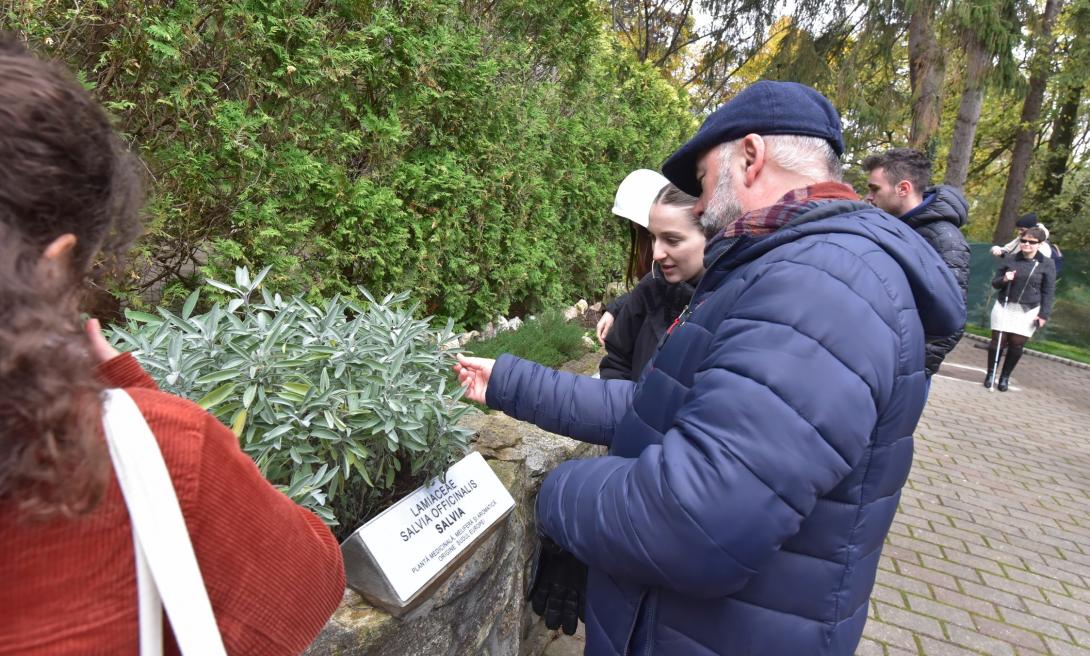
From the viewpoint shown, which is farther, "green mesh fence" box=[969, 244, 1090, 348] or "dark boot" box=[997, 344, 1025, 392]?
"green mesh fence" box=[969, 244, 1090, 348]

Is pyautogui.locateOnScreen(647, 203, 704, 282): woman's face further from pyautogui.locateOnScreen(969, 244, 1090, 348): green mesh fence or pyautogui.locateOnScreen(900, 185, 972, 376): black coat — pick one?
pyautogui.locateOnScreen(969, 244, 1090, 348): green mesh fence

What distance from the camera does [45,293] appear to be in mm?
565

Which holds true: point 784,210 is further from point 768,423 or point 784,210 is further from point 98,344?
point 98,344

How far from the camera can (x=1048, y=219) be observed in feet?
60.8

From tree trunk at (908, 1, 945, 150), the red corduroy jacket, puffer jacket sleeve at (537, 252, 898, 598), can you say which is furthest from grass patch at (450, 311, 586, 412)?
tree trunk at (908, 1, 945, 150)

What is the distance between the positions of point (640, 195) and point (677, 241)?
1.28 feet

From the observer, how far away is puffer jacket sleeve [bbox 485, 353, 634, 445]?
1939 mm

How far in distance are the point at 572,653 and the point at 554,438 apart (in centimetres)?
107

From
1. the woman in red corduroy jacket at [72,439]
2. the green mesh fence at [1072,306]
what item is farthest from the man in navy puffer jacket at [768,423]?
the green mesh fence at [1072,306]

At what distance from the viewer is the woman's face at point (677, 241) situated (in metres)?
2.41

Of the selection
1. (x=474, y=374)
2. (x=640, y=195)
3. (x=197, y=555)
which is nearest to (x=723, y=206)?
(x=474, y=374)

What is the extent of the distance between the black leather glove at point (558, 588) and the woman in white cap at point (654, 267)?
93 centimetres

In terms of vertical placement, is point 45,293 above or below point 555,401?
above

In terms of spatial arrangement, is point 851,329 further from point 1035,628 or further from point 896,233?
point 1035,628
